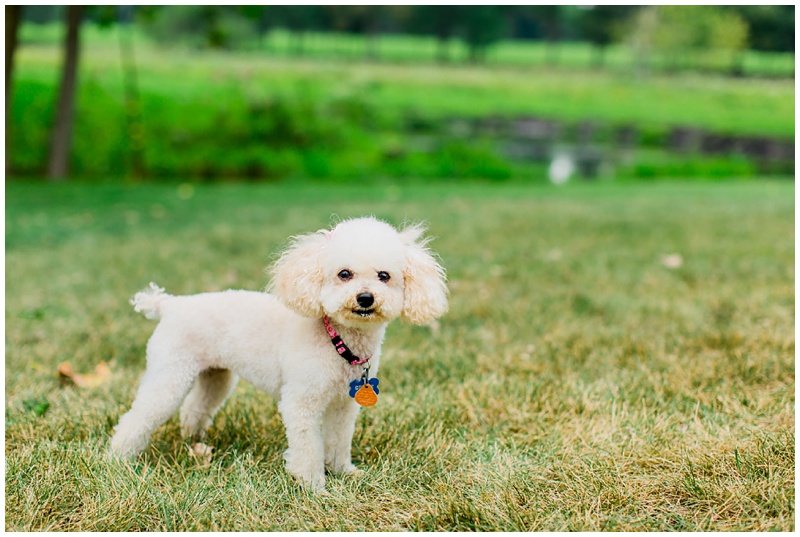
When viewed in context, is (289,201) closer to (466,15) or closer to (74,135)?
(74,135)

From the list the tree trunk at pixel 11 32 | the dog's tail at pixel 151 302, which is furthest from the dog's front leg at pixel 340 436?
the tree trunk at pixel 11 32

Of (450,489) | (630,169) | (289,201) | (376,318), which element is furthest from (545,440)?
(630,169)

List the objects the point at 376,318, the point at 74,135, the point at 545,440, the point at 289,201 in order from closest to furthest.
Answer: the point at 376,318
the point at 545,440
the point at 289,201
the point at 74,135

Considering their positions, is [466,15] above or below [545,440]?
above

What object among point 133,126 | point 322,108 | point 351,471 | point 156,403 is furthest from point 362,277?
point 322,108

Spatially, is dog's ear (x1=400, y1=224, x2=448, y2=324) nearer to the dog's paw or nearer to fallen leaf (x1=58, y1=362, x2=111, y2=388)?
the dog's paw

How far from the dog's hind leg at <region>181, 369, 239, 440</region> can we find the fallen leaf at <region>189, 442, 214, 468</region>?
100 millimetres

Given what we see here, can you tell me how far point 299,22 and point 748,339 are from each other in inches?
798

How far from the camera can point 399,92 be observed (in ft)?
81.7

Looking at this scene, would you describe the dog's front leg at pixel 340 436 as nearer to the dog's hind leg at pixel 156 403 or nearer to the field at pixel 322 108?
the dog's hind leg at pixel 156 403

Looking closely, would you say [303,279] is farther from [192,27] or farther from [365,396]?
[192,27]

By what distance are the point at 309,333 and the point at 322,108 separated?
18570 mm

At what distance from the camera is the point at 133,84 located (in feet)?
52.5

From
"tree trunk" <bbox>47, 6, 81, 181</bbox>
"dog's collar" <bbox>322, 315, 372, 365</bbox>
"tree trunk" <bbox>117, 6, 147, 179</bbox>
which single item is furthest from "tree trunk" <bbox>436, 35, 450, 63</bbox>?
"dog's collar" <bbox>322, 315, 372, 365</bbox>
